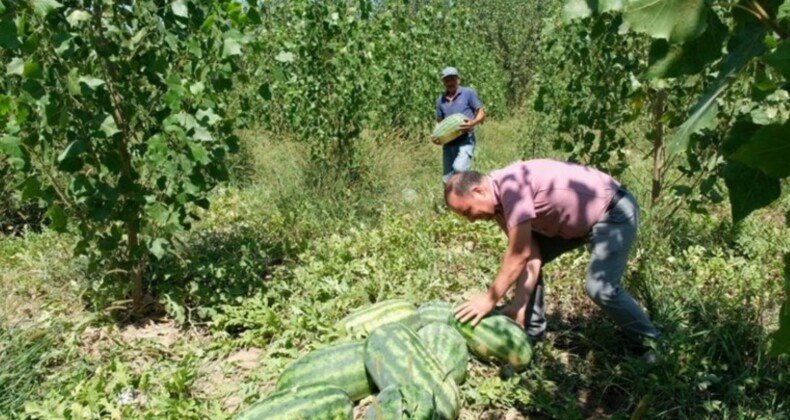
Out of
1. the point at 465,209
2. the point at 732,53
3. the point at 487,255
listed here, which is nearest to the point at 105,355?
the point at 465,209

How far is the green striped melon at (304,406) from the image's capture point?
8.27 feet

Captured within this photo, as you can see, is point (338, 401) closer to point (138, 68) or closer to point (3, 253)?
point (138, 68)

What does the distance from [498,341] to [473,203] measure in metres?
0.76

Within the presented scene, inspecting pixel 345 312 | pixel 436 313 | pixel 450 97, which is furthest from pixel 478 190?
pixel 450 97

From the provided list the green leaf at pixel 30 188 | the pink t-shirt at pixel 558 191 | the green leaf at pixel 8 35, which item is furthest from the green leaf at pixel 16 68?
the pink t-shirt at pixel 558 191

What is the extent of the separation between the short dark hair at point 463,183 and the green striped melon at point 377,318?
0.76 metres

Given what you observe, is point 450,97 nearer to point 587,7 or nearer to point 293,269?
point 293,269

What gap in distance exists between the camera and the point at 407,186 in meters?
7.36

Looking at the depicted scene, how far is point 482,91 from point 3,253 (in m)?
12.1

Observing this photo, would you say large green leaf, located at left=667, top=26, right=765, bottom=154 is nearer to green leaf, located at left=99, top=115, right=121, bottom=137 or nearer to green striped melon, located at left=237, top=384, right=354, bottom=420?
green striped melon, located at left=237, top=384, right=354, bottom=420

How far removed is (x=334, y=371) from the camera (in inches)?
116

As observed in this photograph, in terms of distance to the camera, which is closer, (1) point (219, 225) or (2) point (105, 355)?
(2) point (105, 355)

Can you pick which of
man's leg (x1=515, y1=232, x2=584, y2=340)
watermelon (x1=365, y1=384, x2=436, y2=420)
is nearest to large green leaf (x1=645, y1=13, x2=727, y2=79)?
watermelon (x1=365, y1=384, x2=436, y2=420)

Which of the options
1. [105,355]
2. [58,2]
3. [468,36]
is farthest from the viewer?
[468,36]
